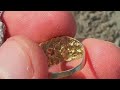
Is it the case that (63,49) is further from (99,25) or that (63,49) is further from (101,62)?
(99,25)

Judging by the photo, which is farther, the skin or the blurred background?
the blurred background

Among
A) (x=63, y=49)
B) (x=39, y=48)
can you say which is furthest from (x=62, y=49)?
(x=39, y=48)

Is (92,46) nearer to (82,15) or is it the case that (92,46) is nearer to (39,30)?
(39,30)

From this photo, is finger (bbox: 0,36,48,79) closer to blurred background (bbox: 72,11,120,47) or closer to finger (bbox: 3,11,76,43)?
finger (bbox: 3,11,76,43)

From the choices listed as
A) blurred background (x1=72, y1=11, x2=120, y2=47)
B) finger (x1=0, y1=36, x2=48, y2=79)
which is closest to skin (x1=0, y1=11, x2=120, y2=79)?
finger (x1=0, y1=36, x2=48, y2=79)

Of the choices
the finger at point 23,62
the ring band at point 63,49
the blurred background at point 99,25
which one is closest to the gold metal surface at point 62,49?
the ring band at point 63,49

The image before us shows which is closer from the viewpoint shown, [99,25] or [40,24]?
[40,24]

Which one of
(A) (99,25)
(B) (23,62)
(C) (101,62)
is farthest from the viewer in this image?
(A) (99,25)
